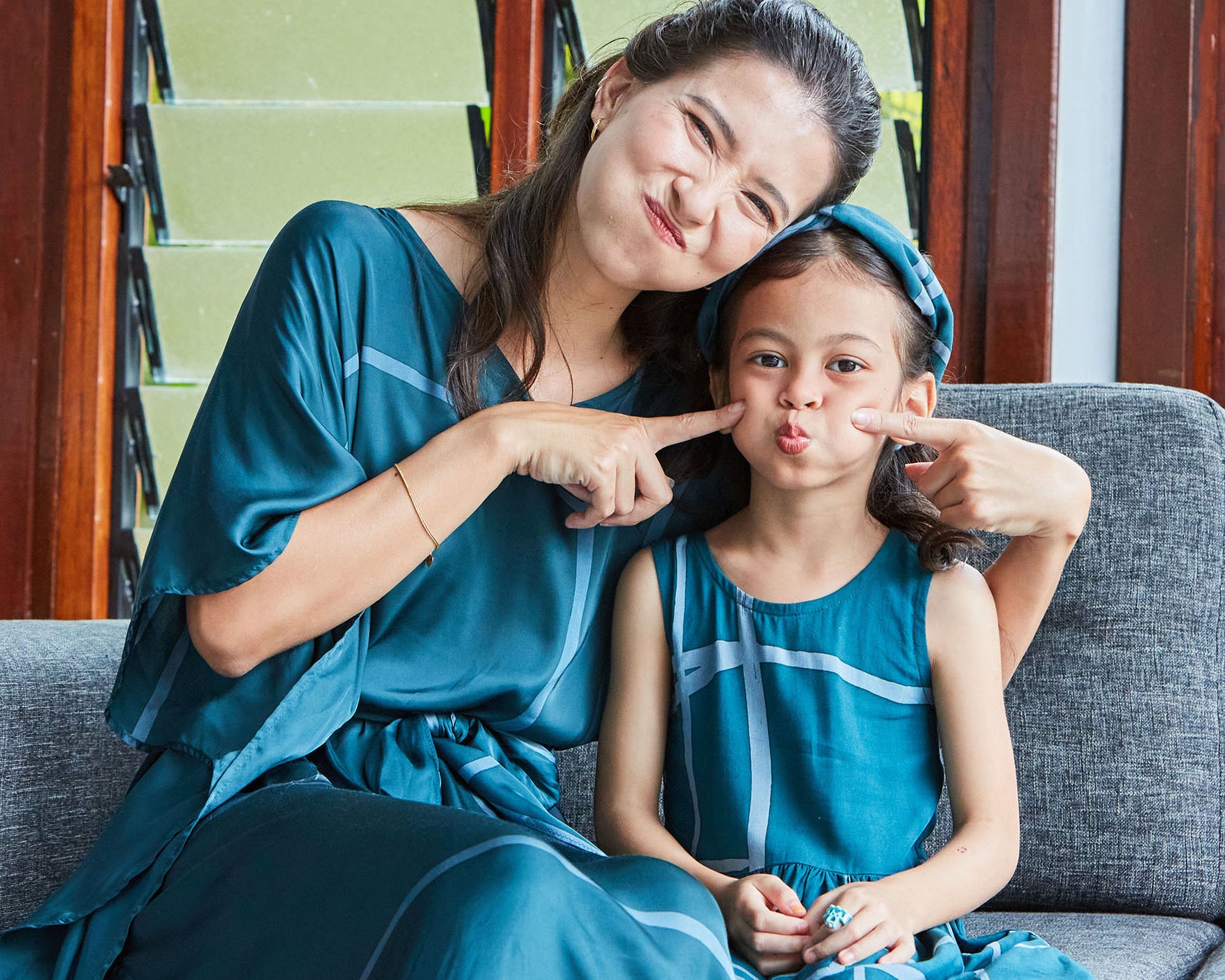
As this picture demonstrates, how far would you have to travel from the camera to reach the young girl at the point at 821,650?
40.7 inches

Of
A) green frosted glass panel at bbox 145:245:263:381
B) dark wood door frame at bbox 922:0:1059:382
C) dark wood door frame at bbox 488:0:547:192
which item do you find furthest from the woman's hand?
green frosted glass panel at bbox 145:245:263:381

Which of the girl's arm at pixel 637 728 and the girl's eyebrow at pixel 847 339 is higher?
the girl's eyebrow at pixel 847 339

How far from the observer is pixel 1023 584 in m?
1.11

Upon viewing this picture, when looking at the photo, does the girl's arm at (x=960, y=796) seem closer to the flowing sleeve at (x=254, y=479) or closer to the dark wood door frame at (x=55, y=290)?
A: the flowing sleeve at (x=254, y=479)

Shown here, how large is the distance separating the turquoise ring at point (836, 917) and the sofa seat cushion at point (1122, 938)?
0.25m

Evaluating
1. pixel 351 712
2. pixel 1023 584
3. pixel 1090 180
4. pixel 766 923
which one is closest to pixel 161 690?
pixel 351 712

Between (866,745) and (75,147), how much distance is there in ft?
5.85

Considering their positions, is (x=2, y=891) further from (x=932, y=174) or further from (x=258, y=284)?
(x=932, y=174)

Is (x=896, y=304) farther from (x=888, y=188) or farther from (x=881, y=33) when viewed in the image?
(x=881, y=33)

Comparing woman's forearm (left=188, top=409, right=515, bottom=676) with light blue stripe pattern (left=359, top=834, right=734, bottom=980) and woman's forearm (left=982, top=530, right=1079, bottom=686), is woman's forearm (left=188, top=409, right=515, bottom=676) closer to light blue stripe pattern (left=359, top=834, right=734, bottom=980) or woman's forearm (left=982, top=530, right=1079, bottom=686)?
light blue stripe pattern (left=359, top=834, right=734, bottom=980)

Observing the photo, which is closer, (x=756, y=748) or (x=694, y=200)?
(x=694, y=200)

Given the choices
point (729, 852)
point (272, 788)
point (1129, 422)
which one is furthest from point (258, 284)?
point (1129, 422)

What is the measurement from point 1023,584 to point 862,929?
0.39m

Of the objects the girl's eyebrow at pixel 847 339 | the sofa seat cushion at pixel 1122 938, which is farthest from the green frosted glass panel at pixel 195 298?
the sofa seat cushion at pixel 1122 938
